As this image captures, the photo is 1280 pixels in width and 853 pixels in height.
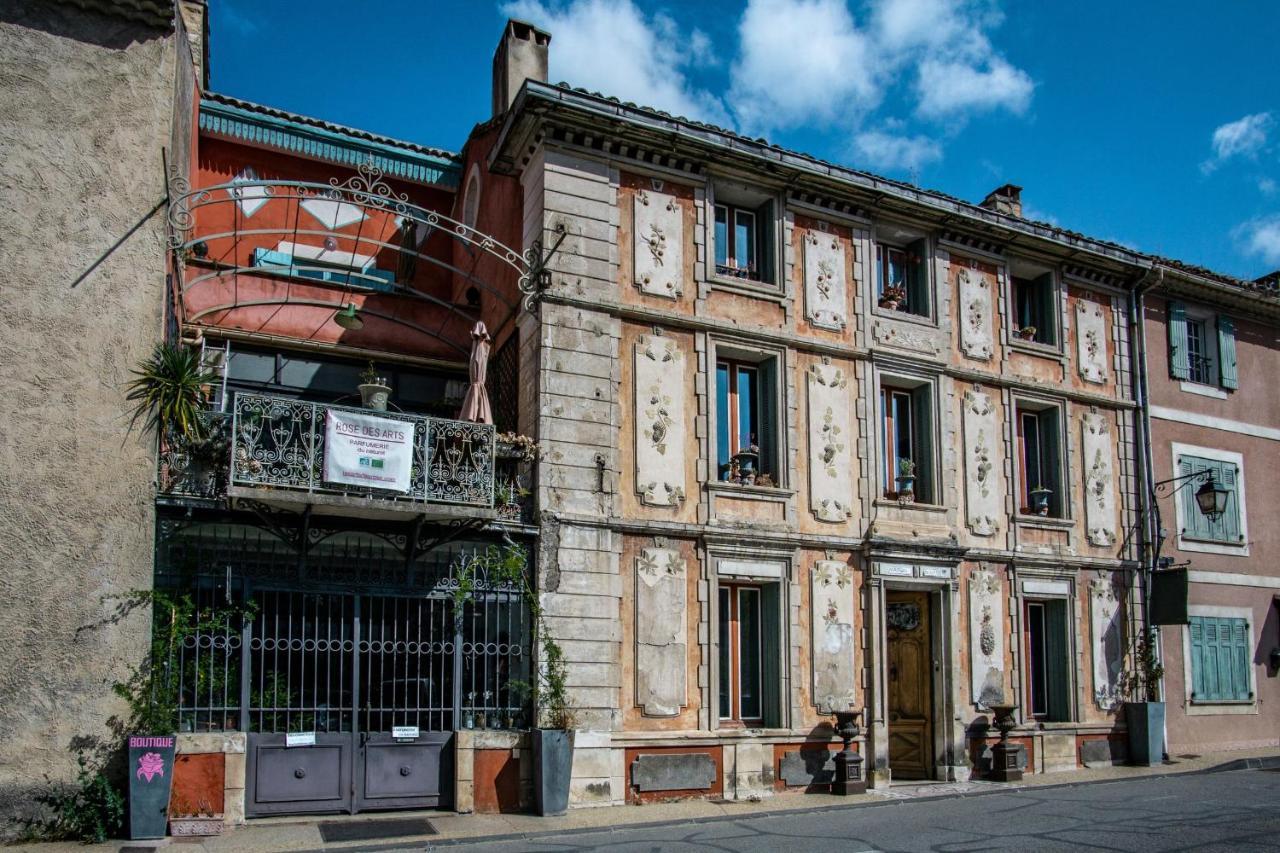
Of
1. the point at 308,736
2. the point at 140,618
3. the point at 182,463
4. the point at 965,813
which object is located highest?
the point at 182,463

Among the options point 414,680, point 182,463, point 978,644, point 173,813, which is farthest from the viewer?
point 978,644

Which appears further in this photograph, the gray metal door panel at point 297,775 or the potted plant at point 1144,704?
the potted plant at point 1144,704

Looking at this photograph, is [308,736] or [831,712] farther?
[831,712]

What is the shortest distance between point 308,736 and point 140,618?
2.14 m

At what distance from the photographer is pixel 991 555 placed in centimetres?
1727

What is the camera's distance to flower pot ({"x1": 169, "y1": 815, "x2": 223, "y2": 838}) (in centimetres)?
1109

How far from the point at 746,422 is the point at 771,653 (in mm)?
3133

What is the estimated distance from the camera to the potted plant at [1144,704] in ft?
58.7

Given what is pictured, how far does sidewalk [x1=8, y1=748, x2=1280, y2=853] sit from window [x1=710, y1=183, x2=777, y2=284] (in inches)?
275

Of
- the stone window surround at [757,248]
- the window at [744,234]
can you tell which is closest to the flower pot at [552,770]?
the stone window surround at [757,248]

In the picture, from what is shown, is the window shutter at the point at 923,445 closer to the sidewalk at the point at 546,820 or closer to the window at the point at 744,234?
the window at the point at 744,234

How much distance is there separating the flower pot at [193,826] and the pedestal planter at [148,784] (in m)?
0.17

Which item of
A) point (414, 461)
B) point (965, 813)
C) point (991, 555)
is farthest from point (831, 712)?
point (414, 461)

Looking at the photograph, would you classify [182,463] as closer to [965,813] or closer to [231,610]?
[231,610]
